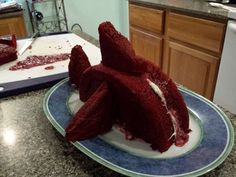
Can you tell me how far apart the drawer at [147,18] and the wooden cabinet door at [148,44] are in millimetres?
55

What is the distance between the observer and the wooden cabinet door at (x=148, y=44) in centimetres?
195

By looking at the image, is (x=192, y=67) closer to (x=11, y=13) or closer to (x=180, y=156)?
(x=180, y=156)

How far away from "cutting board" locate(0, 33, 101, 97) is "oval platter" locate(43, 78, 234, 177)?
0.21 metres

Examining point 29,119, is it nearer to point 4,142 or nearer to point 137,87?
point 4,142

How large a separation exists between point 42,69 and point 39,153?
18.1 inches

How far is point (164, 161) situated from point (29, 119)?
13.3 inches

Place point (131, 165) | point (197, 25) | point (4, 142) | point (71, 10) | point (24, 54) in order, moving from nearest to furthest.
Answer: point (131, 165)
point (4, 142)
point (24, 54)
point (197, 25)
point (71, 10)

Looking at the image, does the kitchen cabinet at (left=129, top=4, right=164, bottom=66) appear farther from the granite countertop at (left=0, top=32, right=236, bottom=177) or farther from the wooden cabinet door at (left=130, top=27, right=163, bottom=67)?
the granite countertop at (left=0, top=32, right=236, bottom=177)

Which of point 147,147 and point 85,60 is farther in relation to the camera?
point 85,60

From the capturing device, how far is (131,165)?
1.36ft

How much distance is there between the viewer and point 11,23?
229 centimetres

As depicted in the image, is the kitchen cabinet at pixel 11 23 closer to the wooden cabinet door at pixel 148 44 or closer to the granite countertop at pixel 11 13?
the granite countertop at pixel 11 13

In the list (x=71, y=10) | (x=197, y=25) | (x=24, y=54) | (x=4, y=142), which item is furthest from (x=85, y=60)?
(x=71, y=10)

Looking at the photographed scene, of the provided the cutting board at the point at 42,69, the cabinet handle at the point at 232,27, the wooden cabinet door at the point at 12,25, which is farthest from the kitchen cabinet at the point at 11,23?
the cabinet handle at the point at 232,27
